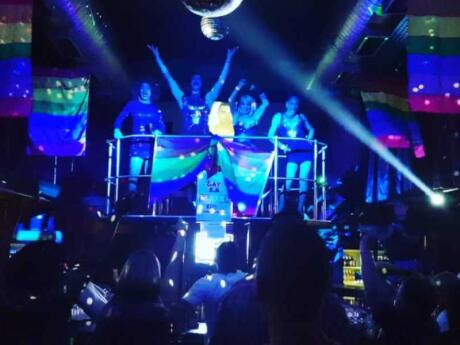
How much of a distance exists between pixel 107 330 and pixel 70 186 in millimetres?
3946

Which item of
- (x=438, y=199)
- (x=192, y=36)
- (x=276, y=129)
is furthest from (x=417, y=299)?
(x=192, y=36)

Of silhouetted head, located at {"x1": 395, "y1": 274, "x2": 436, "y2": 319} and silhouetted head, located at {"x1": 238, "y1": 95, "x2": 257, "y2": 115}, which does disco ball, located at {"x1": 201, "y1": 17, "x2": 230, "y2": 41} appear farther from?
silhouetted head, located at {"x1": 395, "y1": 274, "x2": 436, "y2": 319}

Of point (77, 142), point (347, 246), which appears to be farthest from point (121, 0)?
point (347, 246)

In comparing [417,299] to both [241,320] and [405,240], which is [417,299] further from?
[405,240]

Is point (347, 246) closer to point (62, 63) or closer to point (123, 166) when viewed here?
point (123, 166)

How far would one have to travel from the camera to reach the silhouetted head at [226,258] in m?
5.28

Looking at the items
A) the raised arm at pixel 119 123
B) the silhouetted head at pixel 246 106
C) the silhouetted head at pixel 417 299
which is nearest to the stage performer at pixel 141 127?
the raised arm at pixel 119 123

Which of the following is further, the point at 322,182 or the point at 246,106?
the point at 246,106

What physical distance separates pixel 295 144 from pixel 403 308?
780 cm

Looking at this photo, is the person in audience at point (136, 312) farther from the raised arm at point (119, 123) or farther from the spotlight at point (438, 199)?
the raised arm at point (119, 123)

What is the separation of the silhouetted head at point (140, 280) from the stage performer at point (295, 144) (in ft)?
23.5

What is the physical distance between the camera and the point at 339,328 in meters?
3.05

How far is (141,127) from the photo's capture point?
10.8 m

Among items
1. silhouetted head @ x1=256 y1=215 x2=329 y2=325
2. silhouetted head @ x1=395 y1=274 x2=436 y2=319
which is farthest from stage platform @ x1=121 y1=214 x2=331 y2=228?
silhouetted head @ x1=256 y1=215 x2=329 y2=325
